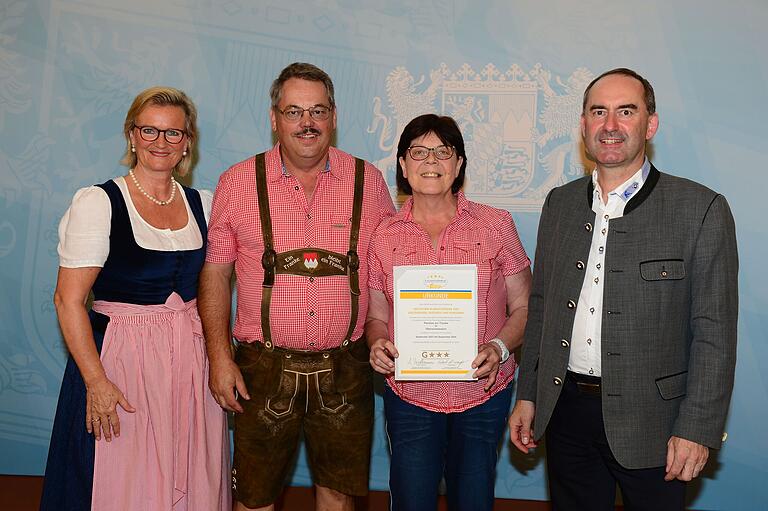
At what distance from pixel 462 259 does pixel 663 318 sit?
0.73 meters

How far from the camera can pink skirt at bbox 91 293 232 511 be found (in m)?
2.66

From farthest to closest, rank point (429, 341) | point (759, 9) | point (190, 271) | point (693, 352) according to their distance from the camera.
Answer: point (759, 9) → point (190, 271) → point (429, 341) → point (693, 352)

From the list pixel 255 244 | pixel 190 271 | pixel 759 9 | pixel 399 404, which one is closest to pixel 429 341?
pixel 399 404

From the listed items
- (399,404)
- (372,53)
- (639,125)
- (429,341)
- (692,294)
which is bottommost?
(399,404)

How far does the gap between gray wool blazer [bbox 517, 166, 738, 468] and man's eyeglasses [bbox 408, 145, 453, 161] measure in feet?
1.90

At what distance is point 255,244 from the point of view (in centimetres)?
284

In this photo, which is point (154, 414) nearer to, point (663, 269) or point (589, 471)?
point (589, 471)

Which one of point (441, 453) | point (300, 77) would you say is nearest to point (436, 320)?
point (441, 453)

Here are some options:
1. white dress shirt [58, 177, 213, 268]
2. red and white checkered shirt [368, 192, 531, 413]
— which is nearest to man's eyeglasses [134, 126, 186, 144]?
white dress shirt [58, 177, 213, 268]

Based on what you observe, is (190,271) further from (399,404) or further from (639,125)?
(639,125)

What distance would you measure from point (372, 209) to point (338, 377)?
69cm

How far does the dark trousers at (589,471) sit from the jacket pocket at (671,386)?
0.20m

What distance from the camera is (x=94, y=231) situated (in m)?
2.58

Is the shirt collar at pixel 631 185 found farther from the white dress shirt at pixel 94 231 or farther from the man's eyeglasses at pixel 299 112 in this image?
the white dress shirt at pixel 94 231
